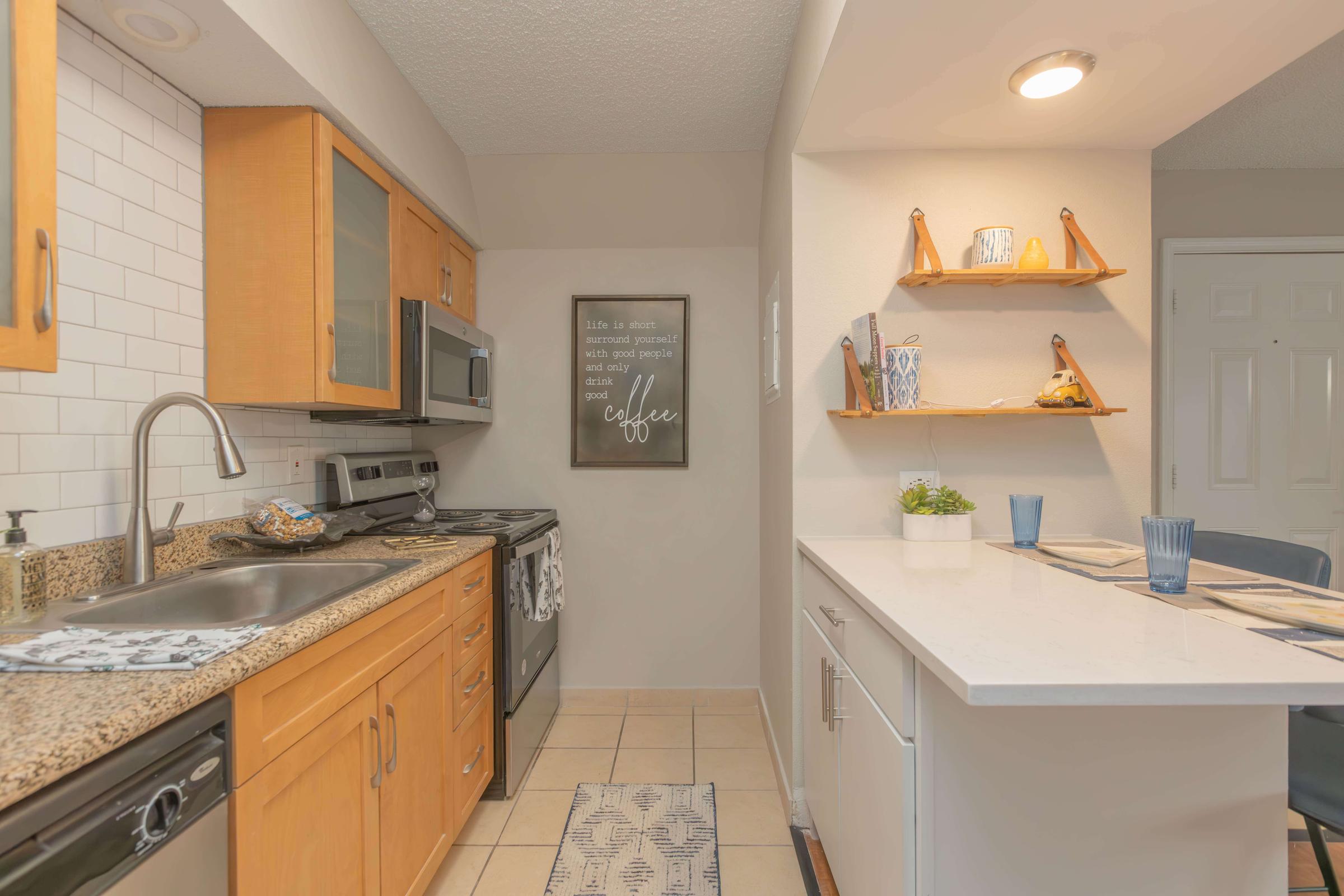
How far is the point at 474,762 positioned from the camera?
1.96 m

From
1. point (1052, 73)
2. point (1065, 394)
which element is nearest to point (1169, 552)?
point (1065, 394)

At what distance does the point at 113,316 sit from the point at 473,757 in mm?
1527

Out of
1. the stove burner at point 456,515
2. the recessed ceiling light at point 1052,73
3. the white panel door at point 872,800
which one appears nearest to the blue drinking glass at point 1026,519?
the white panel door at point 872,800

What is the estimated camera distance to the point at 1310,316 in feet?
8.48

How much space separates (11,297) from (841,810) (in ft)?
5.89

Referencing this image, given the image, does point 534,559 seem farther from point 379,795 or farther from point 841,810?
point 841,810

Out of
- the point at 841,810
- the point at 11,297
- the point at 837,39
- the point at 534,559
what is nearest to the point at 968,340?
the point at 837,39

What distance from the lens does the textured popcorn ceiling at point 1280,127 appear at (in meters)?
2.03

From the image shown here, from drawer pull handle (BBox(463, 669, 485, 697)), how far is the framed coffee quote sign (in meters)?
1.20

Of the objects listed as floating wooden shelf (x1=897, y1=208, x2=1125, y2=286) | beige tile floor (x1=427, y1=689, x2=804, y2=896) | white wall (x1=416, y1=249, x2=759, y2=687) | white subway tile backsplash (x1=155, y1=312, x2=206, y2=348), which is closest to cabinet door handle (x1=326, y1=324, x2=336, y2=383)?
white subway tile backsplash (x1=155, y1=312, x2=206, y2=348)

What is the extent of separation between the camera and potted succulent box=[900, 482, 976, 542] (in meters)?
1.85

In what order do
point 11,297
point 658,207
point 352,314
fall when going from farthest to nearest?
point 658,207 → point 352,314 → point 11,297

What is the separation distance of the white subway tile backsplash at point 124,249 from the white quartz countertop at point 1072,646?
1.83 m

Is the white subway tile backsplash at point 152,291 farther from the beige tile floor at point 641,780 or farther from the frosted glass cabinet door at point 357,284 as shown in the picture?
the beige tile floor at point 641,780
